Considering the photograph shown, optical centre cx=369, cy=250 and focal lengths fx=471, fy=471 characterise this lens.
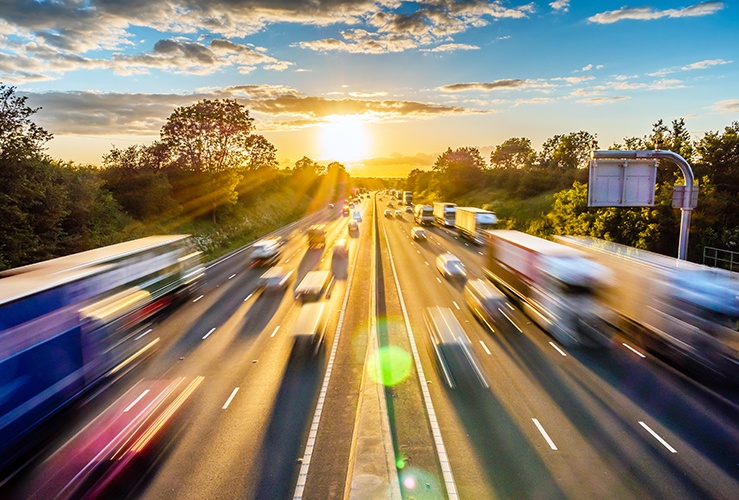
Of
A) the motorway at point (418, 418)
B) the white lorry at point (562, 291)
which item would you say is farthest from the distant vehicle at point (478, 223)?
the motorway at point (418, 418)

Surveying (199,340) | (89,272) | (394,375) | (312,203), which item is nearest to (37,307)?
(89,272)

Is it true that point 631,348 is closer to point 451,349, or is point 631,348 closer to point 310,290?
point 451,349

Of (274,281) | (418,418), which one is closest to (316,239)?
(274,281)

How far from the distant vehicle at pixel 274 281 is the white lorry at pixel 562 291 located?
15.4 metres

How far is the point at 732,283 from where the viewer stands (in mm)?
17000

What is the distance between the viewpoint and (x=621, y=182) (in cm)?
2420

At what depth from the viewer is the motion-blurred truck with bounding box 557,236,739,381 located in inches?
635

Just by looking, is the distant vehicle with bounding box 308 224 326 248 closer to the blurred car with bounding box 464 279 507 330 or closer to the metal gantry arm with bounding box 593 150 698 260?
the blurred car with bounding box 464 279 507 330

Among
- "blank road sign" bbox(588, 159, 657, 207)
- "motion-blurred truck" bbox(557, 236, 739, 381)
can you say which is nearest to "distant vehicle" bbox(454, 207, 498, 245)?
"blank road sign" bbox(588, 159, 657, 207)

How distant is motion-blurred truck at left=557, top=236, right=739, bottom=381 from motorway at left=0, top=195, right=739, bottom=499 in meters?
0.96

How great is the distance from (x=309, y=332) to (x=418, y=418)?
7607 mm

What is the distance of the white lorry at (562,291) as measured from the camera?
19.4 metres

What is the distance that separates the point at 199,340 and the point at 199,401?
256 inches

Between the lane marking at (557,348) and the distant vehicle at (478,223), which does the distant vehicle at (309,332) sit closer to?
the lane marking at (557,348)
